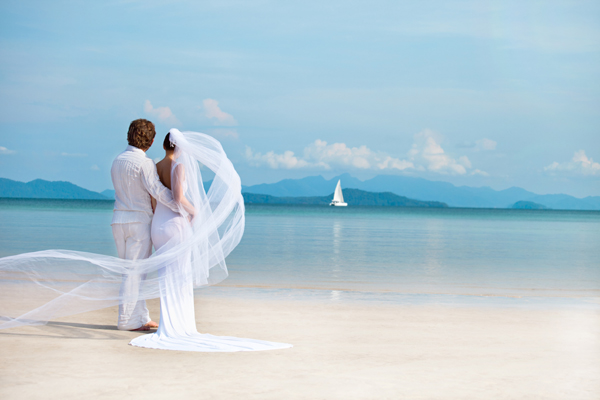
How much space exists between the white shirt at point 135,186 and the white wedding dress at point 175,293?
16 centimetres

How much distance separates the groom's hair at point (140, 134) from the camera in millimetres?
5566

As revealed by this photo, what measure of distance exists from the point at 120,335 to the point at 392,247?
54.7ft

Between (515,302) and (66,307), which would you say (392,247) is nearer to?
(515,302)

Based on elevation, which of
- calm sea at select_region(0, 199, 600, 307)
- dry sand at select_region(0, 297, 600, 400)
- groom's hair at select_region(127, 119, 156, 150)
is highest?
groom's hair at select_region(127, 119, 156, 150)

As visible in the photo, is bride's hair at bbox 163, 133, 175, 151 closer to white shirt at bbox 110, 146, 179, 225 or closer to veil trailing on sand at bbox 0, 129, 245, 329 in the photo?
veil trailing on sand at bbox 0, 129, 245, 329

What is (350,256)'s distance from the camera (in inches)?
685

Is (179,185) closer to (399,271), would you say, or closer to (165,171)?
(165,171)

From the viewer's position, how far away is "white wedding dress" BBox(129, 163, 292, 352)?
5182mm

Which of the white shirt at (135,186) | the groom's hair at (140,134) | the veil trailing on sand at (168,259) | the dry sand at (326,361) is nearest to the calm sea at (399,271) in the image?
the dry sand at (326,361)

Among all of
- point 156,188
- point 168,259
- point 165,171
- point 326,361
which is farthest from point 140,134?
point 326,361

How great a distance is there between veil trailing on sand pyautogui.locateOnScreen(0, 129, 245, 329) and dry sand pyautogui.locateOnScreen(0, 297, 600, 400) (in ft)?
1.16

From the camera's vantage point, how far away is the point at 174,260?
5.36 meters

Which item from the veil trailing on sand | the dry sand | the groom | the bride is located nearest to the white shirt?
the groom

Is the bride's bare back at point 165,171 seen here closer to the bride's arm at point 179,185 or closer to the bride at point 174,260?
the bride at point 174,260
